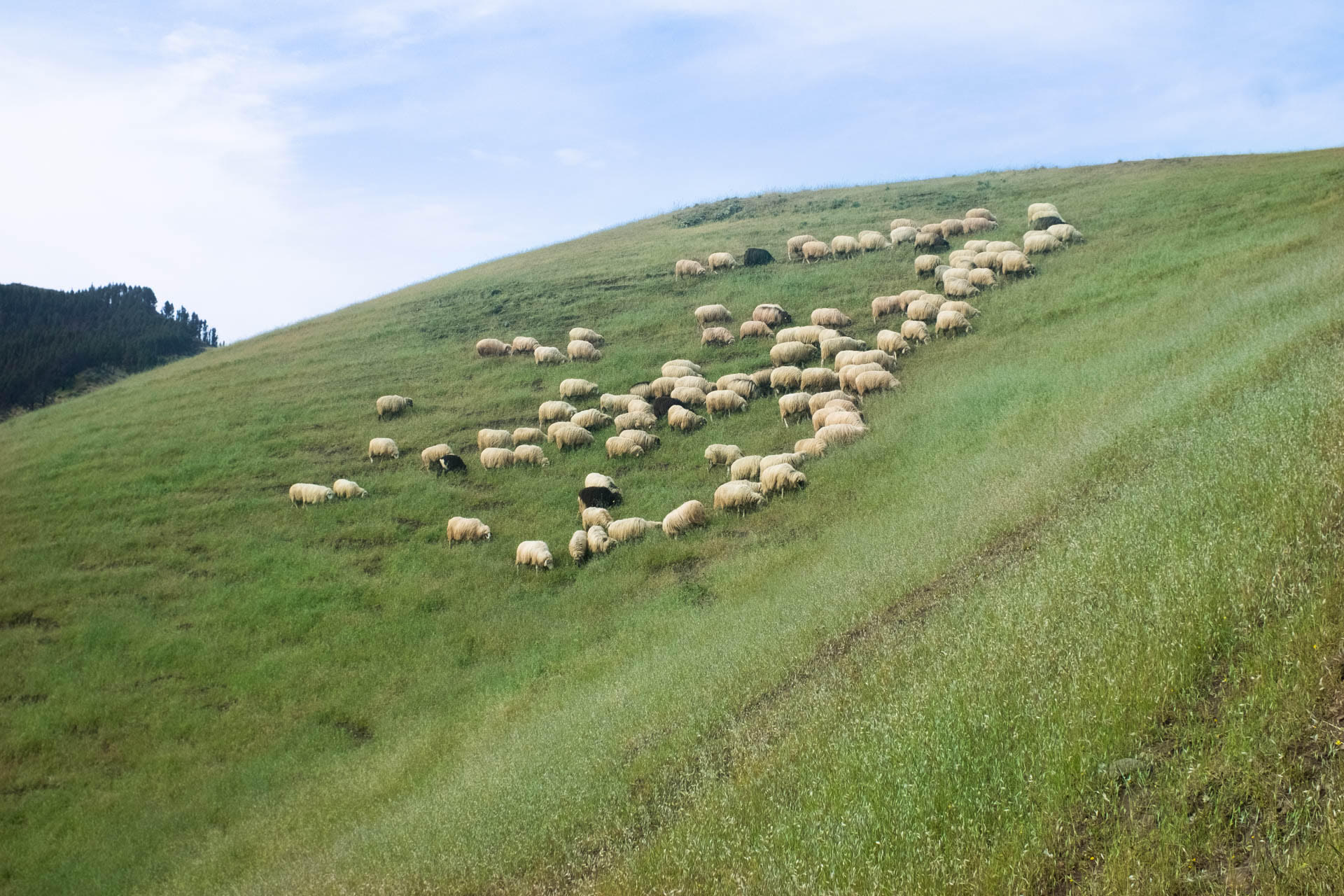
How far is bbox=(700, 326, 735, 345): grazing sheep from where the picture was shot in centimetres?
3362

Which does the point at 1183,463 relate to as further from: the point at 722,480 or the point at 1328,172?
the point at 1328,172

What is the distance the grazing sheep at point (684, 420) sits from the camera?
27.8 metres

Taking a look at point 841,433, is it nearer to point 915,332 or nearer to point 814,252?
point 915,332

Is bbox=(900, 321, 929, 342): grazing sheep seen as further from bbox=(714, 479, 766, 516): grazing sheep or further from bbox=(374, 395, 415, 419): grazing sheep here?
bbox=(374, 395, 415, 419): grazing sheep

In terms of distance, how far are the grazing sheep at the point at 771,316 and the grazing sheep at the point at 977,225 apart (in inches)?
458

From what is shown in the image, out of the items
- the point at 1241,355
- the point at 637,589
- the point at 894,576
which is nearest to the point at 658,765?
the point at 894,576

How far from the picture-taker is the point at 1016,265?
34.7 meters

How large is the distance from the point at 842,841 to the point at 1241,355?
14.7m

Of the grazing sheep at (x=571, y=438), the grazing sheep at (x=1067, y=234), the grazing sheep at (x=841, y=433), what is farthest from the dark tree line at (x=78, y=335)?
the grazing sheep at (x=1067, y=234)

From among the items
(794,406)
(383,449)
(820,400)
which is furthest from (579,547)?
(383,449)

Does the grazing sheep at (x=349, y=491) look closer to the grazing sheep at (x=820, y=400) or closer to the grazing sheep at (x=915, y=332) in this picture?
the grazing sheep at (x=820, y=400)

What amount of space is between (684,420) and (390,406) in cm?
1142

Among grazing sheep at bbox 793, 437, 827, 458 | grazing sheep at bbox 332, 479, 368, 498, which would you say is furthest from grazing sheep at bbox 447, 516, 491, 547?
grazing sheep at bbox 793, 437, 827, 458

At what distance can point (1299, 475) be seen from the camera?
8.62 meters
